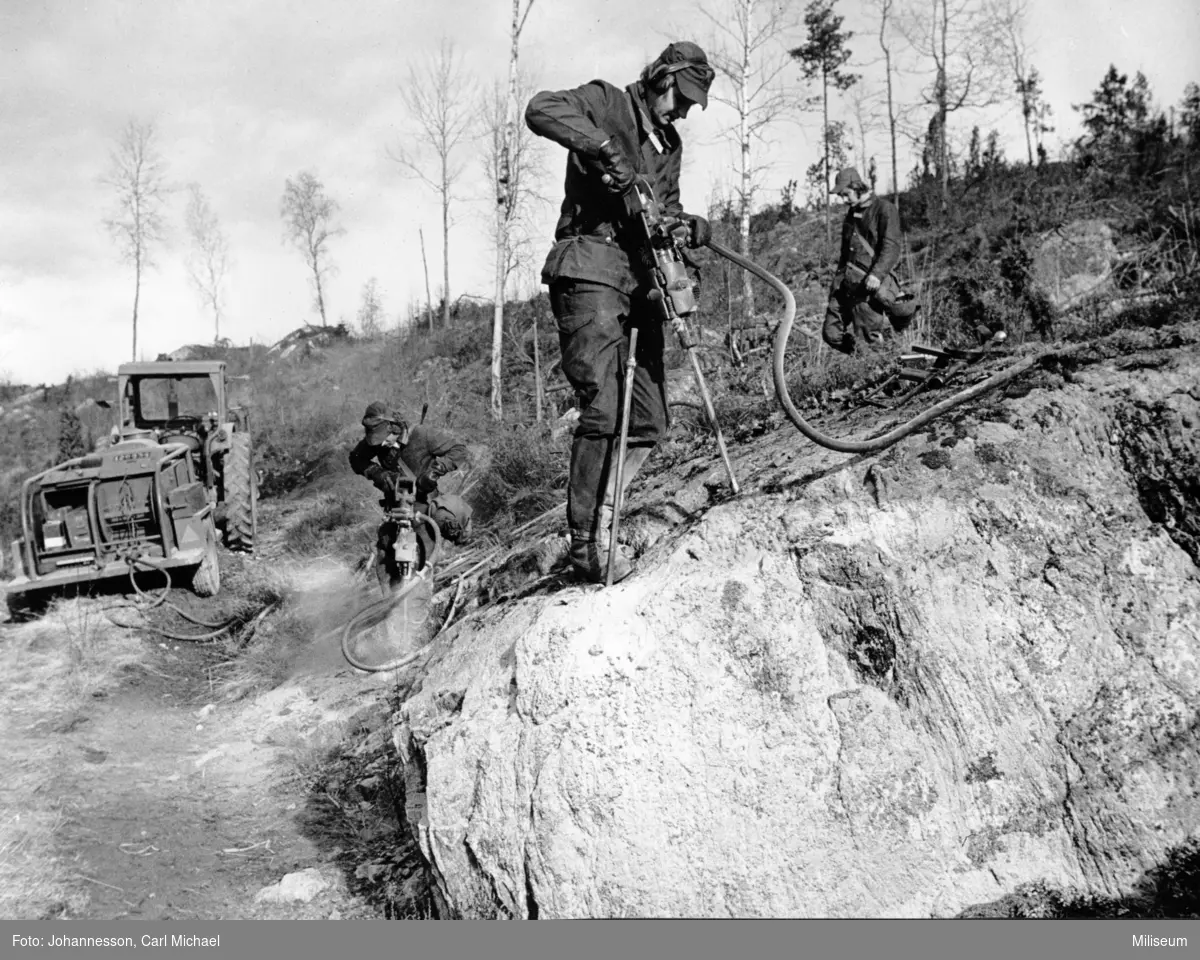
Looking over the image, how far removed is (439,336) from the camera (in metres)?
21.3

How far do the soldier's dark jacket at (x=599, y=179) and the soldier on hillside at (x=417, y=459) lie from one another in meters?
3.23

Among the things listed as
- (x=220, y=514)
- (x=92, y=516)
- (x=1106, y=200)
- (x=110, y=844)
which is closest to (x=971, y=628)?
(x=110, y=844)

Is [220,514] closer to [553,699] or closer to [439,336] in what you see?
[553,699]

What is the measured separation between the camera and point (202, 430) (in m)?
9.36

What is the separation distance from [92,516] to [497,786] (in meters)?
6.44

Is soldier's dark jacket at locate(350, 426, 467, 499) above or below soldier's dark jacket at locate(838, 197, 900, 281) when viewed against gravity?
below

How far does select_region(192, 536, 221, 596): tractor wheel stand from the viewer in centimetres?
798

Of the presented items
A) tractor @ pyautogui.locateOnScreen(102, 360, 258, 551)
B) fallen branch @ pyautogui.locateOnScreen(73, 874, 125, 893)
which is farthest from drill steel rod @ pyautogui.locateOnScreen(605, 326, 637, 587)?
tractor @ pyautogui.locateOnScreen(102, 360, 258, 551)

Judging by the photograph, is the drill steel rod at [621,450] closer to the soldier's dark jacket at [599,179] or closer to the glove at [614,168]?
the soldier's dark jacket at [599,179]

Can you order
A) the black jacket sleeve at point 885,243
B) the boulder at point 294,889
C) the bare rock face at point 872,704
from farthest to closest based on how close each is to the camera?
the black jacket sleeve at point 885,243 → the boulder at point 294,889 → the bare rock face at point 872,704

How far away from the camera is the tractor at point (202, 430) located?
899 cm

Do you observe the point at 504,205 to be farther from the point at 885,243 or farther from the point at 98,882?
the point at 98,882

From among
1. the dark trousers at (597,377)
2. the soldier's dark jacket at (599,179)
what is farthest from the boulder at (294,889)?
the soldier's dark jacket at (599,179)

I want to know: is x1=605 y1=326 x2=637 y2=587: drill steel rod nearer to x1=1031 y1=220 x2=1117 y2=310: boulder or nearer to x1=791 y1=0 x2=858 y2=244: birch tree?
x1=1031 y1=220 x2=1117 y2=310: boulder
